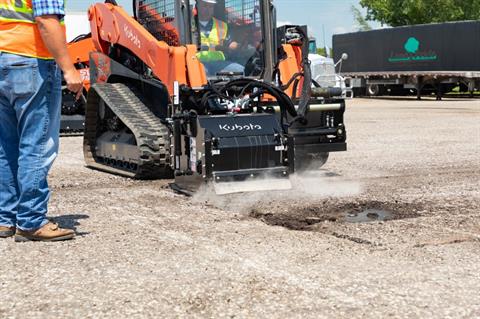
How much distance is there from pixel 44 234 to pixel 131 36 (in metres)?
4.55

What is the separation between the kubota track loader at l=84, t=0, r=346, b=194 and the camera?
779 cm

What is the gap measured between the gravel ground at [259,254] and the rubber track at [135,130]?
302 millimetres

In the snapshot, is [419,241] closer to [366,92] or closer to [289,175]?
[289,175]

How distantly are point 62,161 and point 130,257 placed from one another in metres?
7.04

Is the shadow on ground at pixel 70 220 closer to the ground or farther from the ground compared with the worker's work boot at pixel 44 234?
closer to the ground

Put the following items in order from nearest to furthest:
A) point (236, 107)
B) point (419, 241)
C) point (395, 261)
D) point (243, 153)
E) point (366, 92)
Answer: point (395, 261)
point (419, 241)
point (243, 153)
point (236, 107)
point (366, 92)

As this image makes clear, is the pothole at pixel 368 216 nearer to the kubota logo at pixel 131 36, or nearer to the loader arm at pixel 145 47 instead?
the loader arm at pixel 145 47

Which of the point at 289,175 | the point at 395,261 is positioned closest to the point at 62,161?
the point at 289,175

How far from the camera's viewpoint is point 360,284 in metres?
4.47

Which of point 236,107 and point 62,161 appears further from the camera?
point 62,161

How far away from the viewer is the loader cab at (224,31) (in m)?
8.90

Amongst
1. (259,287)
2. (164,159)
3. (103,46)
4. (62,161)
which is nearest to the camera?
(259,287)

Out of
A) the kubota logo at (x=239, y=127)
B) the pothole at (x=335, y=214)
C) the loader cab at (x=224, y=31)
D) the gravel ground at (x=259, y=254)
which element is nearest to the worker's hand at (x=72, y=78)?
the gravel ground at (x=259, y=254)

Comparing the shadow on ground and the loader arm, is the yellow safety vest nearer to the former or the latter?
the loader arm
